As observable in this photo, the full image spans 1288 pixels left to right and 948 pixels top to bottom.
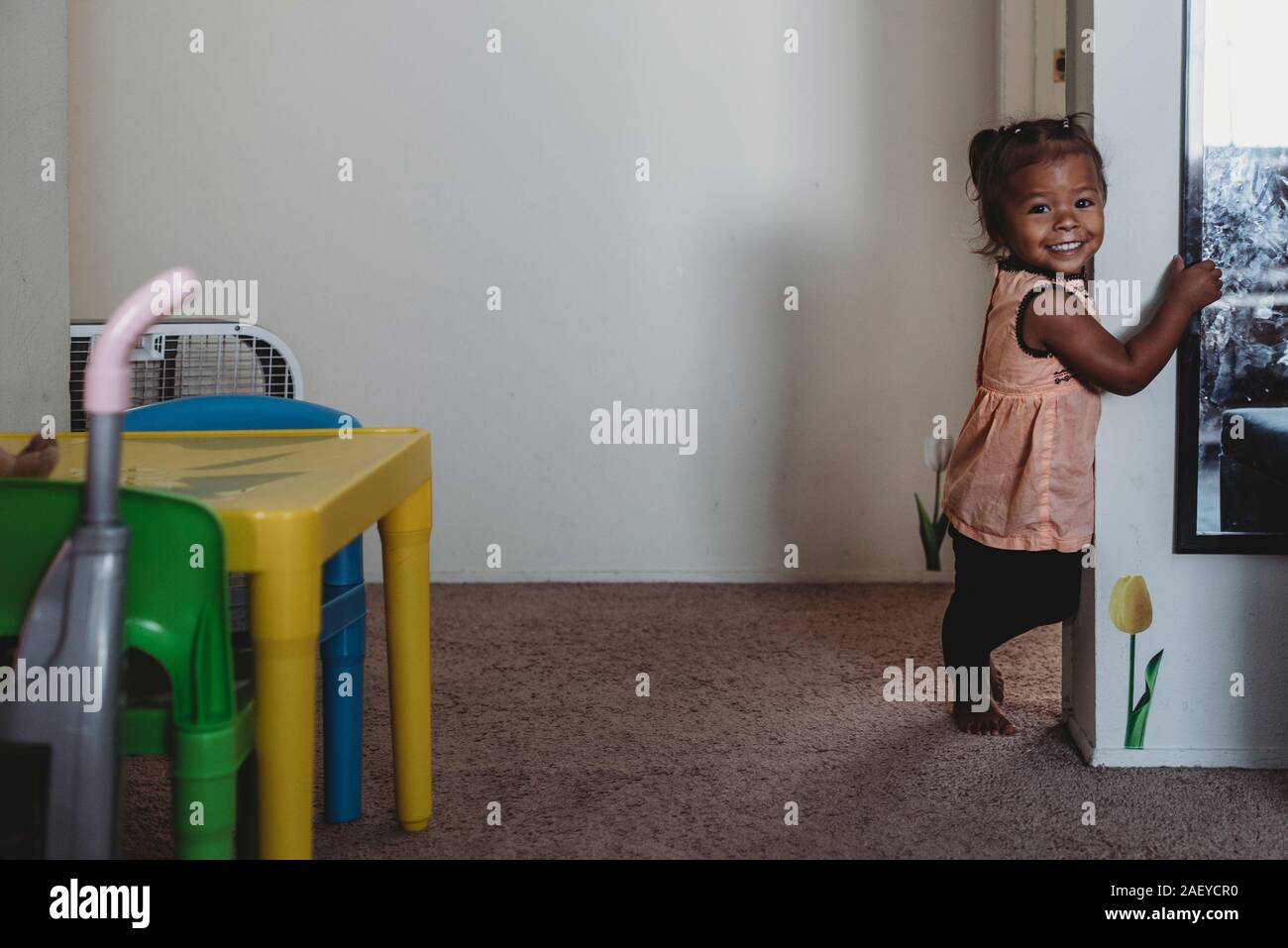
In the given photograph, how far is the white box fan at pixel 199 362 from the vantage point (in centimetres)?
198

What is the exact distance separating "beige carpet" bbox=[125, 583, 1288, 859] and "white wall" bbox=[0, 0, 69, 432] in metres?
0.75

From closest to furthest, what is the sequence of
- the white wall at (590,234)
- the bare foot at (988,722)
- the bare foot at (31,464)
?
the bare foot at (31,464), the bare foot at (988,722), the white wall at (590,234)

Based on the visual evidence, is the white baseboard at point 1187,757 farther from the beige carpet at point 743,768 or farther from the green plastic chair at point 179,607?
the green plastic chair at point 179,607

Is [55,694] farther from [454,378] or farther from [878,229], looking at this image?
[878,229]

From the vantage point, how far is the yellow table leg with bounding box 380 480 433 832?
1311 millimetres

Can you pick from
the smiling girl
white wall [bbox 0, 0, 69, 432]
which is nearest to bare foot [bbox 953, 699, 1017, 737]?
the smiling girl

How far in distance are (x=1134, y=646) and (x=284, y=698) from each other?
3.93 feet

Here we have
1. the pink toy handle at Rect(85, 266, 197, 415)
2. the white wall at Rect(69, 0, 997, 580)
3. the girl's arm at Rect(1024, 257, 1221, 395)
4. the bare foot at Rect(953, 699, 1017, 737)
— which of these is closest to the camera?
the pink toy handle at Rect(85, 266, 197, 415)

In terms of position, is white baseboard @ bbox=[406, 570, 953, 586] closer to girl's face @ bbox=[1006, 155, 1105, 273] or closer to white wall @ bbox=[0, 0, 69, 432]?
white wall @ bbox=[0, 0, 69, 432]

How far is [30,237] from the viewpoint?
203cm

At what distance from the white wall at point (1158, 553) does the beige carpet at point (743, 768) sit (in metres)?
0.07

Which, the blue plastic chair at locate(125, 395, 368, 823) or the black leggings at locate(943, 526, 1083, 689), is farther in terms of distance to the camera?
the black leggings at locate(943, 526, 1083, 689)

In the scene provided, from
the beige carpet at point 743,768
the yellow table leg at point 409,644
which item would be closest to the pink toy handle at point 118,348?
the yellow table leg at point 409,644
